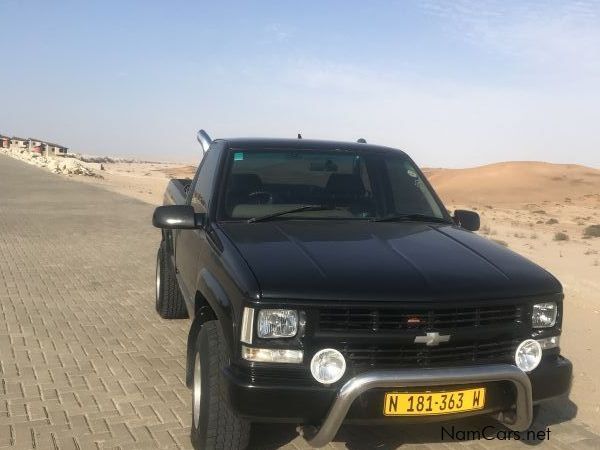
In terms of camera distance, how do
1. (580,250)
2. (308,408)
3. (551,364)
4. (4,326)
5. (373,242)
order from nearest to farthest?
1. (308,408)
2. (551,364)
3. (373,242)
4. (4,326)
5. (580,250)

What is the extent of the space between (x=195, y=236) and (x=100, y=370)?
146 centimetres

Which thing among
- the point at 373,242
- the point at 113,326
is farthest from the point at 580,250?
the point at 373,242

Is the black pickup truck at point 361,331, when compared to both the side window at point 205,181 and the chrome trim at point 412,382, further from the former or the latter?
the side window at point 205,181

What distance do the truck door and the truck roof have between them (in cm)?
20

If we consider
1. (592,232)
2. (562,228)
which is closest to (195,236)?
(592,232)

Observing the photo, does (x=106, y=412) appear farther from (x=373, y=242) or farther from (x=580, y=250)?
(x=580, y=250)

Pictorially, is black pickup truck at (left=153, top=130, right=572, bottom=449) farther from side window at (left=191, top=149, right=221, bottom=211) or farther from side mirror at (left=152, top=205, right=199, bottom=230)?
side window at (left=191, top=149, right=221, bottom=211)

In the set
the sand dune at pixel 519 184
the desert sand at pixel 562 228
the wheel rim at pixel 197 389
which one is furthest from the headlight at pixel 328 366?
the sand dune at pixel 519 184

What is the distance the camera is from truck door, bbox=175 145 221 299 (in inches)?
186

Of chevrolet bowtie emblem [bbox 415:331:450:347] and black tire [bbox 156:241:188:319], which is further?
black tire [bbox 156:241:188:319]

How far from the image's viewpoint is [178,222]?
441 cm

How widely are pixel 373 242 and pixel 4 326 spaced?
4.23 m

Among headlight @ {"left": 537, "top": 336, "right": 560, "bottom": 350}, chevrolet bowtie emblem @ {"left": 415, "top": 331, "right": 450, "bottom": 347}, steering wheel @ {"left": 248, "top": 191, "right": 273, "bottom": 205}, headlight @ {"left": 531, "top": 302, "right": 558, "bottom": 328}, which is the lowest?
headlight @ {"left": 537, "top": 336, "right": 560, "bottom": 350}

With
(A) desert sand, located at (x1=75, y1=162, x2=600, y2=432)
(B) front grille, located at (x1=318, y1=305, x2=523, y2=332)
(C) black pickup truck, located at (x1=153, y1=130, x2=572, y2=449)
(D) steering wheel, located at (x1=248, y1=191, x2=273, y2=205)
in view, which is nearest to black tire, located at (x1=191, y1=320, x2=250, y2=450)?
(C) black pickup truck, located at (x1=153, y1=130, x2=572, y2=449)
